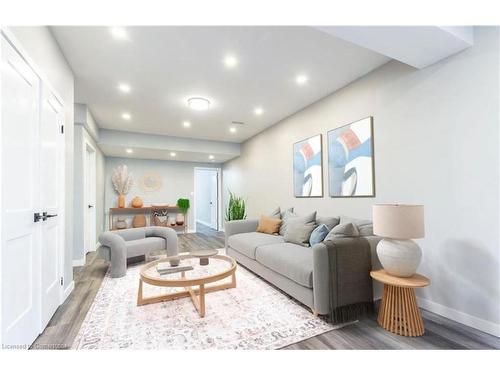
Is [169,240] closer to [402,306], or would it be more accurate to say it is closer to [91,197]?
[91,197]

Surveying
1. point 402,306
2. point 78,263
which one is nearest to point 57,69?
point 78,263

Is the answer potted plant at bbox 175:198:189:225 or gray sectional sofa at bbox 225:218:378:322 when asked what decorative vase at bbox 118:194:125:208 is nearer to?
potted plant at bbox 175:198:189:225

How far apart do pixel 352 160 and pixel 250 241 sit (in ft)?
5.81

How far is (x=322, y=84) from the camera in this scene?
314 centimetres

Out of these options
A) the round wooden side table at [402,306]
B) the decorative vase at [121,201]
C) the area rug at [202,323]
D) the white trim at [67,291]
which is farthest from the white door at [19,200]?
the decorative vase at [121,201]

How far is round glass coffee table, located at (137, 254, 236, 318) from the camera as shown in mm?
2064

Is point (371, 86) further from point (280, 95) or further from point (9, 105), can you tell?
point (9, 105)

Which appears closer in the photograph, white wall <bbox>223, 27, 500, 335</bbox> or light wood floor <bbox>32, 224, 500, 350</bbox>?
light wood floor <bbox>32, 224, 500, 350</bbox>

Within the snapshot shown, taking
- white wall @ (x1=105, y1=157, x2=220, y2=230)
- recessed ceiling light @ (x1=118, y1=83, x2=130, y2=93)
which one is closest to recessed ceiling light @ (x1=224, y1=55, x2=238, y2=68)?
recessed ceiling light @ (x1=118, y1=83, x2=130, y2=93)

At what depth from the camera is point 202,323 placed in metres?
1.99

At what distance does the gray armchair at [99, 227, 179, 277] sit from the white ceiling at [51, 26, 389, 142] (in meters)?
2.07
